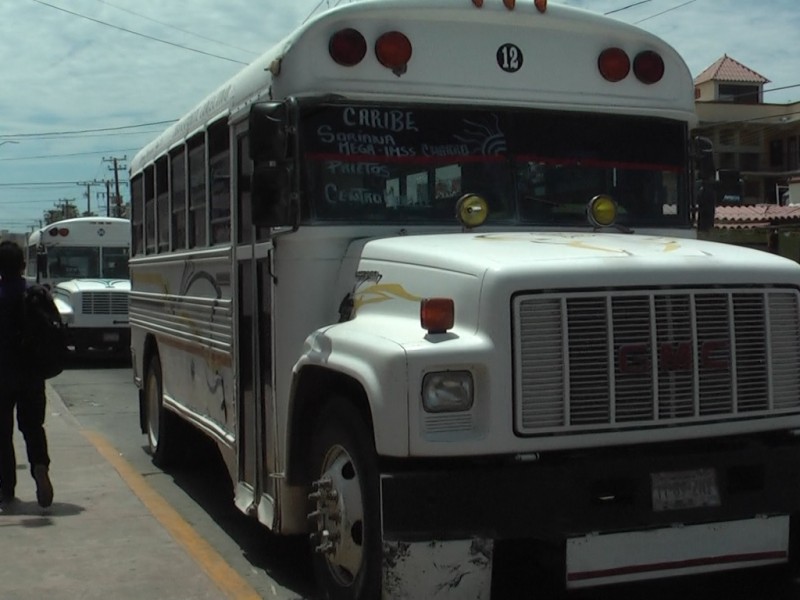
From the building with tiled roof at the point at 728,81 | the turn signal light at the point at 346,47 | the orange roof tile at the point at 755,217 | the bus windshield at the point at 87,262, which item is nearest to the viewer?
the turn signal light at the point at 346,47

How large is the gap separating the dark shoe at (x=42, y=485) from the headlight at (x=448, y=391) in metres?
4.13

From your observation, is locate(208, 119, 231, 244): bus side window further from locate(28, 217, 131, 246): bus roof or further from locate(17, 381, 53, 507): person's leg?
locate(28, 217, 131, 246): bus roof

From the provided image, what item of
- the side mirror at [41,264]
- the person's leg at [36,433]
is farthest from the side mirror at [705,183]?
the side mirror at [41,264]

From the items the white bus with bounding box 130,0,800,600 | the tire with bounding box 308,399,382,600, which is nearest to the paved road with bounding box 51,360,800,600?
the white bus with bounding box 130,0,800,600

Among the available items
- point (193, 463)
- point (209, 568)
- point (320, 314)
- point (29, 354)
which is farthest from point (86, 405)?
point (320, 314)

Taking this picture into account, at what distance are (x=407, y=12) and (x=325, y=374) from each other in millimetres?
1817

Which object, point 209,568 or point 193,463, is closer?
point 209,568

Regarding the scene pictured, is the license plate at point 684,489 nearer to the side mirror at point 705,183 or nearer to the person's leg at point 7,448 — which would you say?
the side mirror at point 705,183

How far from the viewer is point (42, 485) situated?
283 inches

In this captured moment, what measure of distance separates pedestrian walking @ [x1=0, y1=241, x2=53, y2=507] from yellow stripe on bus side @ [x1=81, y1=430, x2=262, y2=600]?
2.52ft

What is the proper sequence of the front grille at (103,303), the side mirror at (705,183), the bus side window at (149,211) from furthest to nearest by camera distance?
the front grille at (103,303) < the bus side window at (149,211) < the side mirror at (705,183)

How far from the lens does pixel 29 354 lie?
714 centimetres

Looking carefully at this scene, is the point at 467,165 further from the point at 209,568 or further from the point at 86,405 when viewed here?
the point at 86,405

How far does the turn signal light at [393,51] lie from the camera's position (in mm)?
5184
